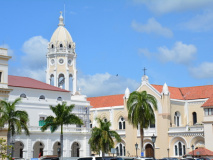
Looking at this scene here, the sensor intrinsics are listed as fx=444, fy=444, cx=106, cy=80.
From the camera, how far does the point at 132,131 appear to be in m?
82.2

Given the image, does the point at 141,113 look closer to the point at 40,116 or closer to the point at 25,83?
the point at 40,116

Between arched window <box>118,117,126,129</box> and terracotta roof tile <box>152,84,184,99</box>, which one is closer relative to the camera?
terracotta roof tile <box>152,84,184,99</box>

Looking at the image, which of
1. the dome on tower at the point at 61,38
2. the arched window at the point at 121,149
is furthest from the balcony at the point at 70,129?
the dome on tower at the point at 61,38

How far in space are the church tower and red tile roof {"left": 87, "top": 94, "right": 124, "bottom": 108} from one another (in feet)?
19.6

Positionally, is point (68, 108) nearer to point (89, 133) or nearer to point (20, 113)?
point (20, 113)

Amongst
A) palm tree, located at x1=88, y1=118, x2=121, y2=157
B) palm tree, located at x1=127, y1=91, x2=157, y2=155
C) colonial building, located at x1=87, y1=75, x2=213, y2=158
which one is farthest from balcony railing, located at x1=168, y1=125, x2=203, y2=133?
palm tree, located at x1=127, y1=91, x2=157, y2=155

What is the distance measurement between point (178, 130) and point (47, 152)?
922 inches

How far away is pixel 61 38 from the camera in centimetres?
9569

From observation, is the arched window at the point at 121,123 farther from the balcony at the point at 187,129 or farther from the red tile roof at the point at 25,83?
the red tile roof at the point at 25,83

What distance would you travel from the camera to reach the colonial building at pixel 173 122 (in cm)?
7350

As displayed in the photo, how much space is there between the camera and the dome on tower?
95125mm

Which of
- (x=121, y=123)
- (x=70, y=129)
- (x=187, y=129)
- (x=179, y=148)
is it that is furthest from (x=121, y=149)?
(x=70, y=129)

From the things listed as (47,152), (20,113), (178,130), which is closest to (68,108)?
(20,113)

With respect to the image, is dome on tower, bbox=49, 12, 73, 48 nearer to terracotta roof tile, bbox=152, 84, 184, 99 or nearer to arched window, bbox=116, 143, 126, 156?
terracotta roof tile, bbox=152, 84, 184, 99
